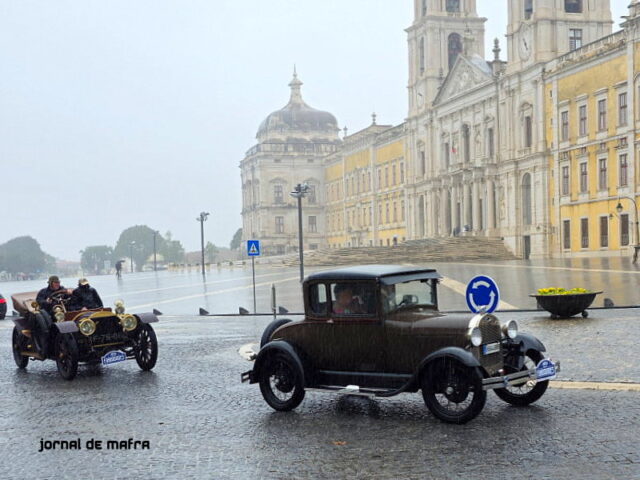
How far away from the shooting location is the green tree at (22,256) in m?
170

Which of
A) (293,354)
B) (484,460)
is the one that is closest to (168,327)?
(293,354)

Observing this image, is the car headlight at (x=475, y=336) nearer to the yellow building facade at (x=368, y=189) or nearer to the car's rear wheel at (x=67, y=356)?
the car's rear wheel at (x=67, y=356)

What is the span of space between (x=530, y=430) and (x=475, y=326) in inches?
43.1

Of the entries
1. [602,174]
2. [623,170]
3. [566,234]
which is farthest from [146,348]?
[566,234]

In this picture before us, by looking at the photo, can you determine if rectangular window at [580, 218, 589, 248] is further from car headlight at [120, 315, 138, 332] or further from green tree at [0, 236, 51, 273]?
green tree at [0, 236, 51, 273]

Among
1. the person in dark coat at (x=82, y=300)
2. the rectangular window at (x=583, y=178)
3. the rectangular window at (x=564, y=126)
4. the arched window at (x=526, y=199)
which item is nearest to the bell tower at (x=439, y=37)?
the arched window at (x=526, y=199)

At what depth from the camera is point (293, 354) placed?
375 inches

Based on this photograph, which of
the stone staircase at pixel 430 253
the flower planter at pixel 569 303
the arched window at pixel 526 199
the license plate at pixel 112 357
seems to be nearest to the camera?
the license plate at pixel 112 357

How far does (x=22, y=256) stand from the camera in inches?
7003

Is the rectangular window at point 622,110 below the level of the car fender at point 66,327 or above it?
above

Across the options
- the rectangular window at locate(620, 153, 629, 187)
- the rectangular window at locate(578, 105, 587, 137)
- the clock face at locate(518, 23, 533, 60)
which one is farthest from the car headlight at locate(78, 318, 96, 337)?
the clock face at locate(518, 23, 533, 60)

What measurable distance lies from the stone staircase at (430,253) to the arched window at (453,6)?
22.9 metres

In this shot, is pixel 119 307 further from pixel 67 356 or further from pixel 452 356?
pixel 452 356

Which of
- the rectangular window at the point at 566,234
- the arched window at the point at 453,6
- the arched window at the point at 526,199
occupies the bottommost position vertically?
the rectangular window at the point at 566,234
